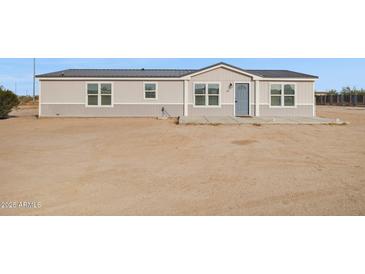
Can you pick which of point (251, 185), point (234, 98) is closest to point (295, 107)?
point (234, 98)

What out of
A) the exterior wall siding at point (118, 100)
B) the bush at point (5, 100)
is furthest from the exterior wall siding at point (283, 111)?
the bush at point (5, 100)

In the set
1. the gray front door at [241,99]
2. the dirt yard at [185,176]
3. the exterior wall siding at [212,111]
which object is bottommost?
the dirt yard at [185,176]

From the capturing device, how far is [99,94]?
2281 centimetres

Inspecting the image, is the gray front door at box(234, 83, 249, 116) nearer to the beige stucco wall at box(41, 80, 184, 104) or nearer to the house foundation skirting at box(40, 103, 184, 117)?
the beige stucco wall at box(41, 80, 184, 104)

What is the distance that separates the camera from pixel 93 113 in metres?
22.9

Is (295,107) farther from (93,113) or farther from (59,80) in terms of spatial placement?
(59,80)

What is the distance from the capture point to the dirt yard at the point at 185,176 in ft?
16.4

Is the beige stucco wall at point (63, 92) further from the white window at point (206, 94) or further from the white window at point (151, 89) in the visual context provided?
the white window at point (206, 94)

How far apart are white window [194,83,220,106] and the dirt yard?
10.7m

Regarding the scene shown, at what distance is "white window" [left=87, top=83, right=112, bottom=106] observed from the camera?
2275cm

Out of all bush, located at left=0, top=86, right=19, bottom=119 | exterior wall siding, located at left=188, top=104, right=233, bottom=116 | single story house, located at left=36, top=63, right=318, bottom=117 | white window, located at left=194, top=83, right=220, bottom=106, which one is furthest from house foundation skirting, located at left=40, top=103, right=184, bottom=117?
bush, located at left=0, top=86, right=19, bottom=119

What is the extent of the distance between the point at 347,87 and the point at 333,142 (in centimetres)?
5954

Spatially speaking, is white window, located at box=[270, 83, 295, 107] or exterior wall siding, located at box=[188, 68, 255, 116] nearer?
exterior wall siding, located at box=[188, 68, 255, 116]

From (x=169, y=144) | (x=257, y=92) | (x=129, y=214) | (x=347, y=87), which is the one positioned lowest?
(x=129, y=214)
